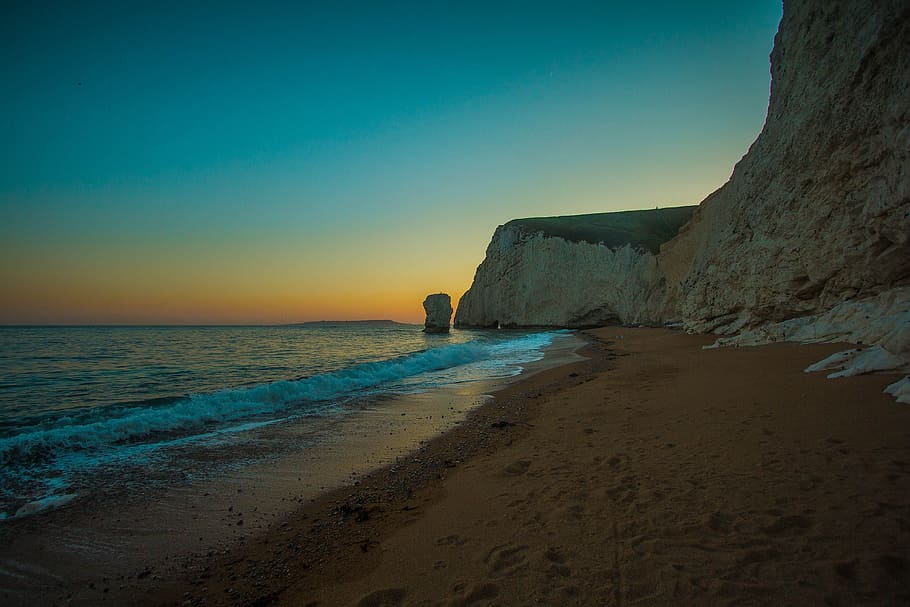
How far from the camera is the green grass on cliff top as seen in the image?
5238 centimetres

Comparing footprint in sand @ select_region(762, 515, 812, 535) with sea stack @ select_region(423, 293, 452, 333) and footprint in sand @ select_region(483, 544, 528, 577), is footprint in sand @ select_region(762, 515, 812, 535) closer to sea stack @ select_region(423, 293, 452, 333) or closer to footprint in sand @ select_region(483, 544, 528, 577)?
footprint in sand @ select_region(483, 544, 528, 577)

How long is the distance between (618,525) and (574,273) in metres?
52.4

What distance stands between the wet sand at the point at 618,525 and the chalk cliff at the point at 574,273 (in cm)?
3864

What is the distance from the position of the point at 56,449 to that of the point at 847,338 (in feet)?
55.3

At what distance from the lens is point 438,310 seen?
67.4m

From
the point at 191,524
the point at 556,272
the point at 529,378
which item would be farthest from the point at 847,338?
the point at 556,272

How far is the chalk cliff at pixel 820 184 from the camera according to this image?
1038cm

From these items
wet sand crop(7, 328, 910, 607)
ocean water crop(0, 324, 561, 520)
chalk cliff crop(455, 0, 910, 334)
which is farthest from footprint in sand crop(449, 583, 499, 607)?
chalk cliff crop(455, 0, 910, 334)

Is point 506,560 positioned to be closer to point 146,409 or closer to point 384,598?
point 384,598

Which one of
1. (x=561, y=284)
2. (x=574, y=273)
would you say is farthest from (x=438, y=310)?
(x=574, y=273)

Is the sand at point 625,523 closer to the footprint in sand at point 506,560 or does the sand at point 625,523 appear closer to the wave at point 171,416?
the footprint in sand at point 506,560

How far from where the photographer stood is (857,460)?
3.60 metres

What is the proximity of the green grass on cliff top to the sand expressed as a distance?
163 feet

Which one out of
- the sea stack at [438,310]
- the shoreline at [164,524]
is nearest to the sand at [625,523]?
the shoreline at [164,524]
